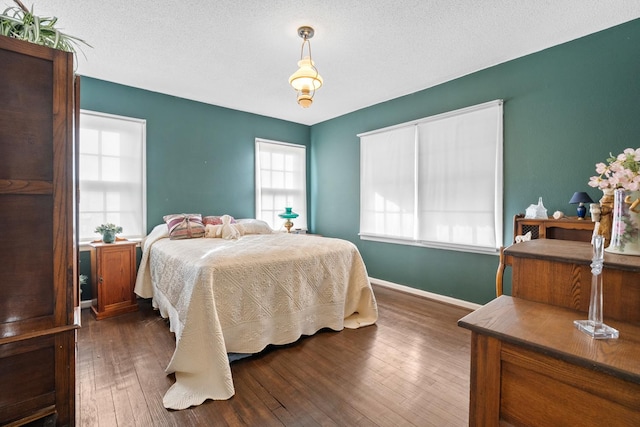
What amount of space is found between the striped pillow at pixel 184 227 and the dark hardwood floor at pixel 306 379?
3.13 ft

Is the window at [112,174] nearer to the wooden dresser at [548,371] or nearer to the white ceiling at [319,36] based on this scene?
the white ceiling at [319,36]

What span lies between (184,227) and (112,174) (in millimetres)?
1135

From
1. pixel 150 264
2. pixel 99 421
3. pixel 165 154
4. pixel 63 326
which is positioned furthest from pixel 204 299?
pixel 165 154

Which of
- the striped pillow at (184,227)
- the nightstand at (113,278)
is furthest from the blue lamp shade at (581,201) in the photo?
the nightstand at (113,278)

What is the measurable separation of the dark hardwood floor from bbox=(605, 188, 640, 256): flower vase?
3.95 ft

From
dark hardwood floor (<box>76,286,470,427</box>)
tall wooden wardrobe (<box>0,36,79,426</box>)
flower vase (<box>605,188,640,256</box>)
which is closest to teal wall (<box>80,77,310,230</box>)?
dark hardwood floor (<box>76,286,470,427</box>)

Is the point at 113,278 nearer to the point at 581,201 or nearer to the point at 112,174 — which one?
the point at 112,174

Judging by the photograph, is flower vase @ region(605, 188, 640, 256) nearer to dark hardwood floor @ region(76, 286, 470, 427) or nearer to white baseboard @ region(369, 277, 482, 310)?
dark hardwood floor @ region(76, 286, 470, 427)

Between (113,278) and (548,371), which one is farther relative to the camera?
(113,278)

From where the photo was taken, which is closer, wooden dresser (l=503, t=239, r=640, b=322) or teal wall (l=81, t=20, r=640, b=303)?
wooden dresser (l=503, t=239, r=640, b=322)

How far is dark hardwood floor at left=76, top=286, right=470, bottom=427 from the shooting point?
1689 mm

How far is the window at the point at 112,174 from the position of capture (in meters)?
3.42

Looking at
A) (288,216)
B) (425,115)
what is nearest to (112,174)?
(288,216)

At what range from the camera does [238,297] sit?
223cm
